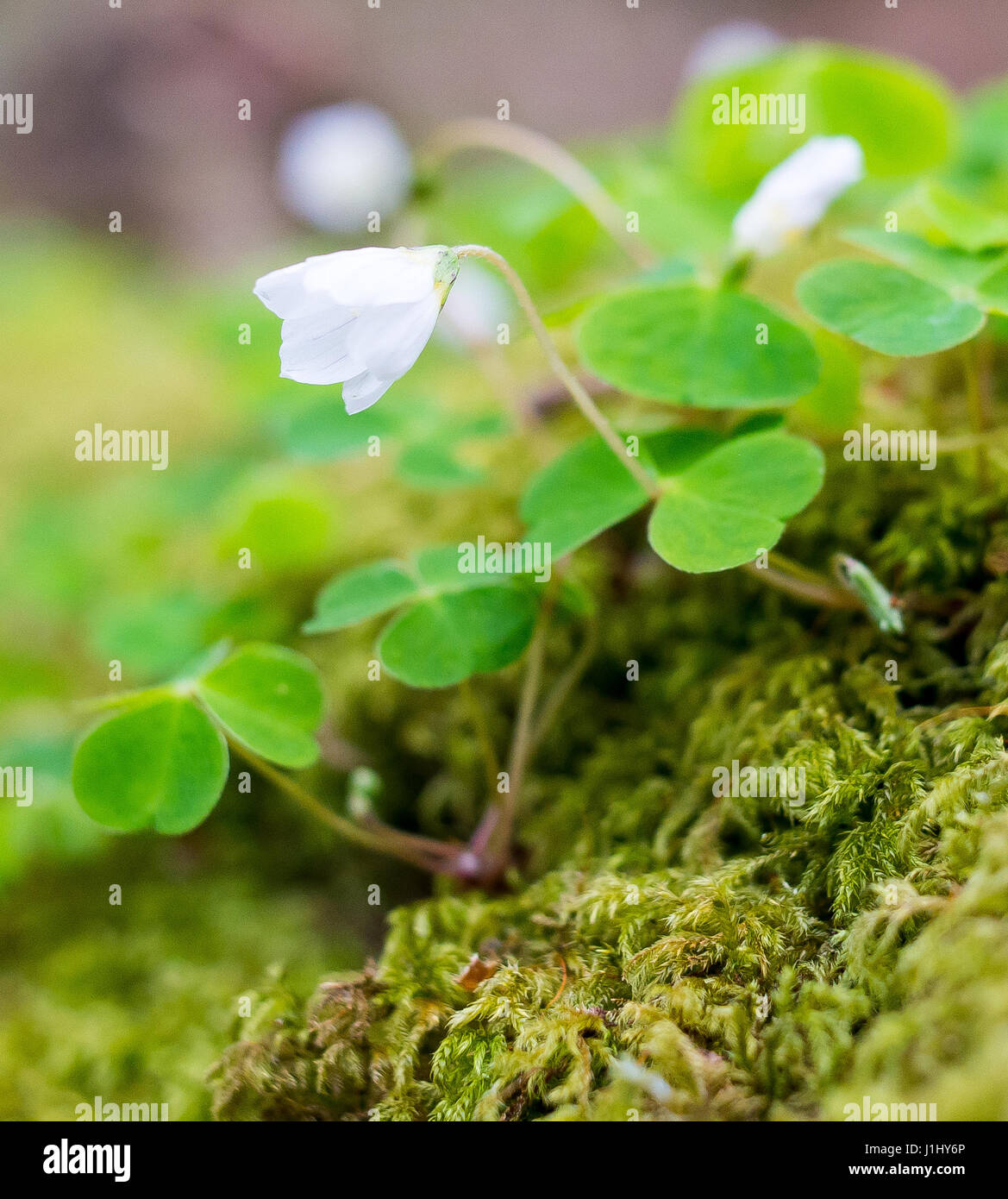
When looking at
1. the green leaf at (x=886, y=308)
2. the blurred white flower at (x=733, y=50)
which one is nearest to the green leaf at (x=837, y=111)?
the blurred white flower at (x=733, y=50)

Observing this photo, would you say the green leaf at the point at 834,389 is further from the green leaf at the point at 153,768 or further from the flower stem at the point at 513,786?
the green leaf at the point at 153,768

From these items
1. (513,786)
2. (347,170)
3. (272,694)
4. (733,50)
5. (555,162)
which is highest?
(733,50)

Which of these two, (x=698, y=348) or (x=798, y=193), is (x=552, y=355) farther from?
(x=798, y=193)

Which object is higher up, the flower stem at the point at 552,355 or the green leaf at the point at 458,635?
the flower stem at the point at 552,355

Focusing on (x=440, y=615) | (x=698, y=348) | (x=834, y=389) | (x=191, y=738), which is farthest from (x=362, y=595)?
(x=834, y=389)

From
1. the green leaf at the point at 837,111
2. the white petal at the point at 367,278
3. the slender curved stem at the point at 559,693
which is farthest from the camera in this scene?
the green leaf at the point at 837,111
